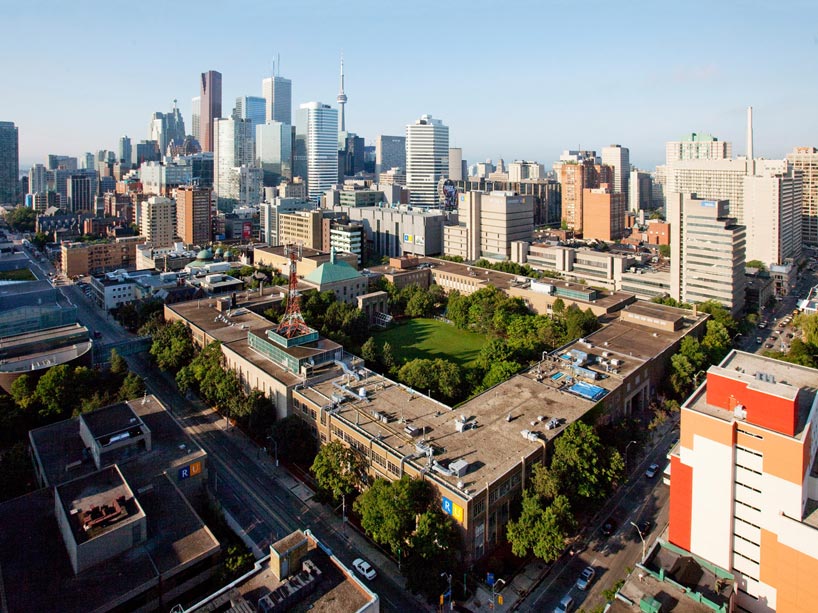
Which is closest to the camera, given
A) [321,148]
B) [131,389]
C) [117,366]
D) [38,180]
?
[131,389]

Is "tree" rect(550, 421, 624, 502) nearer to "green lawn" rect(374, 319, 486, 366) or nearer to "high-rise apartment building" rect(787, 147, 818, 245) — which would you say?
"green lawn" rect(374, 319, 486, 366)

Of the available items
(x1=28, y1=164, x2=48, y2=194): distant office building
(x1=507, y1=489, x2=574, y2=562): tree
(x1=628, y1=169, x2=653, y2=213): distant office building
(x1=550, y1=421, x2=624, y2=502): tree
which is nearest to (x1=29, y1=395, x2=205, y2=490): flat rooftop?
(x1=507, y1=489, x2=574, y2=562): tree

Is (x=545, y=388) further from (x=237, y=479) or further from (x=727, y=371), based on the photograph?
(x=237, y=479)

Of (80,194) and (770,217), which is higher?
(80,194)

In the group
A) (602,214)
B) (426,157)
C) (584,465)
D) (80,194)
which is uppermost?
(426,157)

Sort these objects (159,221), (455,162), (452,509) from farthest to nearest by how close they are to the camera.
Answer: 1. (455,162)
2. (159,221)
3. (452,509)

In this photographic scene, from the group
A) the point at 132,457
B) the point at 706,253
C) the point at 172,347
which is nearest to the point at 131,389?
the point at 172,347

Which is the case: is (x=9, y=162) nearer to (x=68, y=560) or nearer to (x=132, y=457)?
(x=132, y=457)

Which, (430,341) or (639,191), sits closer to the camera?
(430,341)

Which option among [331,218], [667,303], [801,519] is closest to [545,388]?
[801,519]

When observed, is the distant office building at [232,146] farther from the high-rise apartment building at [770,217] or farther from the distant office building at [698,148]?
the high-rise apartment building at [770,217]
